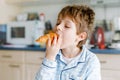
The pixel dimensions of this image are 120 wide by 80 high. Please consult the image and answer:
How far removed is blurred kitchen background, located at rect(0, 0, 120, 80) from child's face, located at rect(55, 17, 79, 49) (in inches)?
40.7

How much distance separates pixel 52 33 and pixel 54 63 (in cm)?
13

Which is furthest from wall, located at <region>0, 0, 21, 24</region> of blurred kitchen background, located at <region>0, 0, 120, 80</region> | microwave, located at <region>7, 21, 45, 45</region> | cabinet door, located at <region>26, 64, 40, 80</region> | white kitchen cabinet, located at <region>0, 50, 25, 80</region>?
cabinet door, located at <region>26, 64, 40, 80</region>

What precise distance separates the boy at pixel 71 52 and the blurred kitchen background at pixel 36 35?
38.8 inches

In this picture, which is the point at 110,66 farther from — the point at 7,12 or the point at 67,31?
the point at 7,12

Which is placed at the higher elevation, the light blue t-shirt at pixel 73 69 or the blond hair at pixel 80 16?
the blond hair at pixel 80 16

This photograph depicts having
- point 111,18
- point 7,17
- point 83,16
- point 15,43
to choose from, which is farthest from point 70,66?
point 7,17

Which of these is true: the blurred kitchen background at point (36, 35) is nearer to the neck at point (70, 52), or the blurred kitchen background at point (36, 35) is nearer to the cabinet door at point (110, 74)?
the cabinet door at point (110, 74)

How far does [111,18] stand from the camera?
8.38 ft

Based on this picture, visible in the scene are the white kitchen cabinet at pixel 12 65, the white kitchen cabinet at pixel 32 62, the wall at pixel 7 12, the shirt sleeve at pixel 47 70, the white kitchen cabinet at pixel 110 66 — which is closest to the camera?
the shirt sleeve at pixel 47 70

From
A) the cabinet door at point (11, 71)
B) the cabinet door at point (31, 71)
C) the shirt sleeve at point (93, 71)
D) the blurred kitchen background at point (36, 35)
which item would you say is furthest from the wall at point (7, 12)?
the shirt sleeve at point (93, 71)

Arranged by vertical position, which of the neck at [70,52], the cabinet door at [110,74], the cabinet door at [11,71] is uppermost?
the neck at [70,52]

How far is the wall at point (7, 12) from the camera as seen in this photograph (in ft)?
9.50

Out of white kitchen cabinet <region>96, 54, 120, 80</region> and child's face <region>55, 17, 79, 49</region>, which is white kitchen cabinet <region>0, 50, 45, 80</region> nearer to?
white kitchen cabinet <region>96, 54, 120, 80</region>

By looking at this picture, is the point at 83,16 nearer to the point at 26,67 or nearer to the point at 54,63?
the point at 54,63
